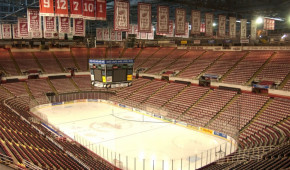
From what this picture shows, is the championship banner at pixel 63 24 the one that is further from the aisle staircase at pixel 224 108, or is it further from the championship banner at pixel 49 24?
the aisle staircase at pixel 224 108

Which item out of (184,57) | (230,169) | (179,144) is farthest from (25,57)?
(230,169)

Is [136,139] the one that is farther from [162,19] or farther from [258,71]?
[258,71]

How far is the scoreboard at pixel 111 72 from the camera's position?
19578 millimetres

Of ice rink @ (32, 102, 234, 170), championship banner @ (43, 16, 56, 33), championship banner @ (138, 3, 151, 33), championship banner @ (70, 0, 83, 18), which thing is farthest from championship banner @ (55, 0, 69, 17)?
ice rink @ (32, 102, 234, 170)

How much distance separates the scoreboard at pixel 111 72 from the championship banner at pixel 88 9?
3.65 meters

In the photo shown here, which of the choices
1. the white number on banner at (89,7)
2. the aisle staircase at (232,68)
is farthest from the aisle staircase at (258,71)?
the white number on banner at (89,7)

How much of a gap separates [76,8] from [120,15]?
3526 millimetres

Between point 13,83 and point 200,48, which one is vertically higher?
point 200,48

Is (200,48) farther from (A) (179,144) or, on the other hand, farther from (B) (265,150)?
(B) (265,150)

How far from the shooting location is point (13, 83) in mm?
37656

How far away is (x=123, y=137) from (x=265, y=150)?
11.8m

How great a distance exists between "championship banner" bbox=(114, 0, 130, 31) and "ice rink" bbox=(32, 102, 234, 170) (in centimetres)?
975

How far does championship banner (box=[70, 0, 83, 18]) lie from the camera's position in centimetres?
1892

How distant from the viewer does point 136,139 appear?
21.5 meters
